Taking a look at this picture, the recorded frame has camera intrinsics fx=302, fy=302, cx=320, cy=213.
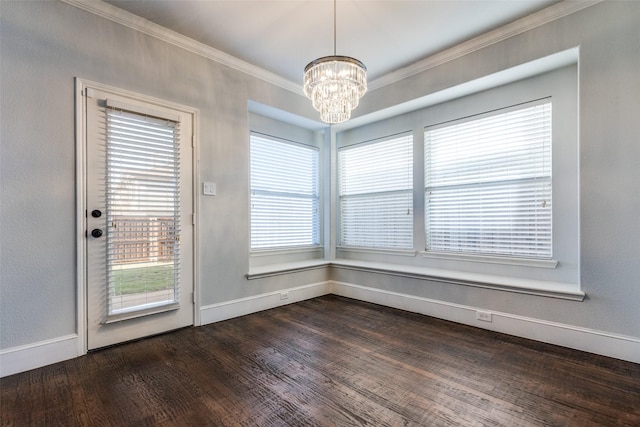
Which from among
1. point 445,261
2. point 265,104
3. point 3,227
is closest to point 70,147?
point 3,227

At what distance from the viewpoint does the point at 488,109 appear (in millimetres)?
3150

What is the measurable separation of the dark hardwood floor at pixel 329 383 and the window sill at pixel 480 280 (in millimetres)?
423

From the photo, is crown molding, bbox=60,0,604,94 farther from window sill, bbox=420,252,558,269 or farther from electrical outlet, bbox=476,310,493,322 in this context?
electrical outlet, bbox=476,310,493,322

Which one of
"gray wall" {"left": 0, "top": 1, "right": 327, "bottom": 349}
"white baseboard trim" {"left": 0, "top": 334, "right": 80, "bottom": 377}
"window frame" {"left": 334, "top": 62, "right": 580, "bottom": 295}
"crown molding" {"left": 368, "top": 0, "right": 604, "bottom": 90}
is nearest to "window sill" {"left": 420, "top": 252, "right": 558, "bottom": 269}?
"window frame" {"left": 334, "top": 62, "right": 580, "bottom": 295}

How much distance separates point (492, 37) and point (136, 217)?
11.6ft

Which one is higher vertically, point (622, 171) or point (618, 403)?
point (622, 171)

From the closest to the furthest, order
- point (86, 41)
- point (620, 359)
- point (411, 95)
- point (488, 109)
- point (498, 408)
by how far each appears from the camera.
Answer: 1. point (498, 408)
2. point (620, 359)
3. point (86, 41)
4. point (488, 109)
5. point (411, 95)

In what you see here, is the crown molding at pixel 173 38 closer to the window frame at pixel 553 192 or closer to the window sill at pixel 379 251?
the window frame at pixel 553 192

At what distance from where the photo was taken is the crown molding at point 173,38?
2.35 metres

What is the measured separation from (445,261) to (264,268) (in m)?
2.13

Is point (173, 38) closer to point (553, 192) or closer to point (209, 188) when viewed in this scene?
point (209, 188)

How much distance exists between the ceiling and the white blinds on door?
0.89 m

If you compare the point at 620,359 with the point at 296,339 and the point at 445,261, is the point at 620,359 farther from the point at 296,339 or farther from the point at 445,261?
the point at 296,339

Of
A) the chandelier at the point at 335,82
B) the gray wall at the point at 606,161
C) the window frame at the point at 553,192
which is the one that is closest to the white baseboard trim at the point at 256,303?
the window frame at the point at 553,192
